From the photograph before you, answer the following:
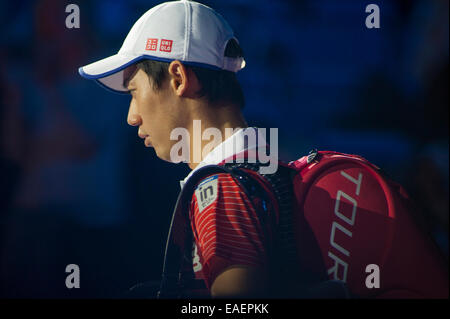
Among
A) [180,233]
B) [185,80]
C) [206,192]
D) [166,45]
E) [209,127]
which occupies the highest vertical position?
[166,45]

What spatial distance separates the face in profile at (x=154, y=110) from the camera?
1.50 metres

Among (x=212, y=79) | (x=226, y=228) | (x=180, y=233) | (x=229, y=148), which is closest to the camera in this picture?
(x=226, y=228)

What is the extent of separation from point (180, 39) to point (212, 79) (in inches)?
6.0

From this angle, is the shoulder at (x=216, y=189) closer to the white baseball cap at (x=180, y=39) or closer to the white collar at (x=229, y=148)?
the white collar at (x=229, y=148)

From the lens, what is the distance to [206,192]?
3.92 feet

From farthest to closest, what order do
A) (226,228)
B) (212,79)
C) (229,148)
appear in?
(212,79)
(229,148)
(226,228)

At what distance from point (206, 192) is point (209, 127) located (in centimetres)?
35

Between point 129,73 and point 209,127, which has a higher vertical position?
point 129,73

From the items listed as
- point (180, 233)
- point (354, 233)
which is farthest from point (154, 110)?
point (354, 233)

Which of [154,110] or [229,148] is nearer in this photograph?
[229,148]

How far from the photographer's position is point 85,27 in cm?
278

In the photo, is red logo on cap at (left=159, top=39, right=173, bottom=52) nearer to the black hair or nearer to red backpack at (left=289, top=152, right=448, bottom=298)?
the black hair

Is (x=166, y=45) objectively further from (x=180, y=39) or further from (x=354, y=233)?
(x=354, y=233)

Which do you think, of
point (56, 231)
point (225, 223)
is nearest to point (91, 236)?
point (56, 231)
